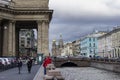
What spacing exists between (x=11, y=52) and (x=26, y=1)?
12.0m

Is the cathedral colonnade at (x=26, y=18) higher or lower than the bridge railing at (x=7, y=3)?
lower

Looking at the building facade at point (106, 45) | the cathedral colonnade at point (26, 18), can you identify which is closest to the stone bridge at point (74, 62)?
the cathedral colonnade at point (26, 18)

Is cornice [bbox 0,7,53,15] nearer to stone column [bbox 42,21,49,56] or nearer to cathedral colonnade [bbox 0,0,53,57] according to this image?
cathedral colonnade [bbox 0,0,53,57]

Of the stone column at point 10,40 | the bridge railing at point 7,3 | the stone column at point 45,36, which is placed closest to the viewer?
the bridge railing at point 7,3

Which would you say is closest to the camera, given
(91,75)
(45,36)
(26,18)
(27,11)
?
(91,75)

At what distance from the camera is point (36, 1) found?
88.4 meters

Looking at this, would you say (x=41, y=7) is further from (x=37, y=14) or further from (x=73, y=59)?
(x=73, y=59)

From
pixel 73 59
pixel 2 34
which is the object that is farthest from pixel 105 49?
pixel 2 34

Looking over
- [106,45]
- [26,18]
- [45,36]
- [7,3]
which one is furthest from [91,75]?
[106,45]

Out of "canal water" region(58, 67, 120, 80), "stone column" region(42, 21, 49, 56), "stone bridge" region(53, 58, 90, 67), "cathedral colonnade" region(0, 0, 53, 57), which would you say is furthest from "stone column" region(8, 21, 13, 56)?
"stone bridge" region(53, 58, 90, 67)

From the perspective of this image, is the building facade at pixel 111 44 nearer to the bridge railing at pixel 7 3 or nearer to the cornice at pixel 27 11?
the cornice at pixel 27 11

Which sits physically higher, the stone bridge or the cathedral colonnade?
the cathedral colonnade

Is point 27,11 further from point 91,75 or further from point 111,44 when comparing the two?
point 111,44

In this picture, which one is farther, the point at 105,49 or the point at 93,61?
the point at 105,49
